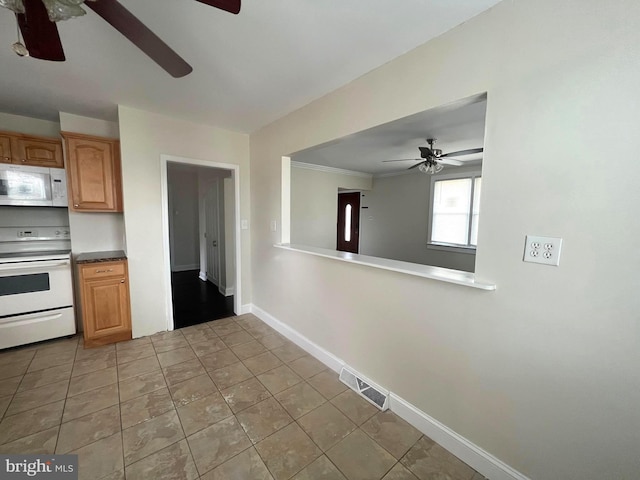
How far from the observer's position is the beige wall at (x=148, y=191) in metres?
2.75

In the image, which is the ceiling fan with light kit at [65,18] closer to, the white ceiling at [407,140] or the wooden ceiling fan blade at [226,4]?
the wooden ceiling fan blade at [226,4]

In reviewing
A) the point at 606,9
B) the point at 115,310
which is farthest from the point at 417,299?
the point at 115,310

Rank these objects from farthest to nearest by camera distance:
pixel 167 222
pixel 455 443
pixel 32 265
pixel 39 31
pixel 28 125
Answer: pixel 167 222 < pixel 28 125 < pixel 32 265 < pixel 455 443 < pixel 39 31

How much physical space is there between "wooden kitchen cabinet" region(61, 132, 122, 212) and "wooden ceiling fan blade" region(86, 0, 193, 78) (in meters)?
2.13

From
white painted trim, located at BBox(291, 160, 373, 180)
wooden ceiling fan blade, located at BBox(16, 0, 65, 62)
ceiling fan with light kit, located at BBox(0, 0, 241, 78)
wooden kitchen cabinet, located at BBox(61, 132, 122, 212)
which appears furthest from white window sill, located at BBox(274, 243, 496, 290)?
white painted trim, located at BBox(291, 160, 373, 180)

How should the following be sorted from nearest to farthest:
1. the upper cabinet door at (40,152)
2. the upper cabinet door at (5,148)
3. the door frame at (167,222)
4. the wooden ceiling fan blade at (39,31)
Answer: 1. the wooden ceiling fan blade at (39,31)
2. the upper cabinet door at (5,148)
3. the upper cabinet door at (40,152)
4. the door frame at (167,222)

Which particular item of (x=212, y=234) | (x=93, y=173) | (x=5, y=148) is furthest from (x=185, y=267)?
(x=5, y=148)

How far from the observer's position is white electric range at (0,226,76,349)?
2.49 metres

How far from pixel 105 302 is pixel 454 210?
5394 mm

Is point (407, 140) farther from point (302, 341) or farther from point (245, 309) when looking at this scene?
point (245, 309)

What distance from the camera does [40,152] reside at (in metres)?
2.78

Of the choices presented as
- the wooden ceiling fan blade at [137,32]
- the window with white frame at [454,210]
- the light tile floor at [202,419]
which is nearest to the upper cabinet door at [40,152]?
the light tile floor at [202,419]

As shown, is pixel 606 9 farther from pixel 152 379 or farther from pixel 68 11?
pixel 152 379

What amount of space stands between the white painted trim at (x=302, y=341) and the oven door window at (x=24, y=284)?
2.24 metres
